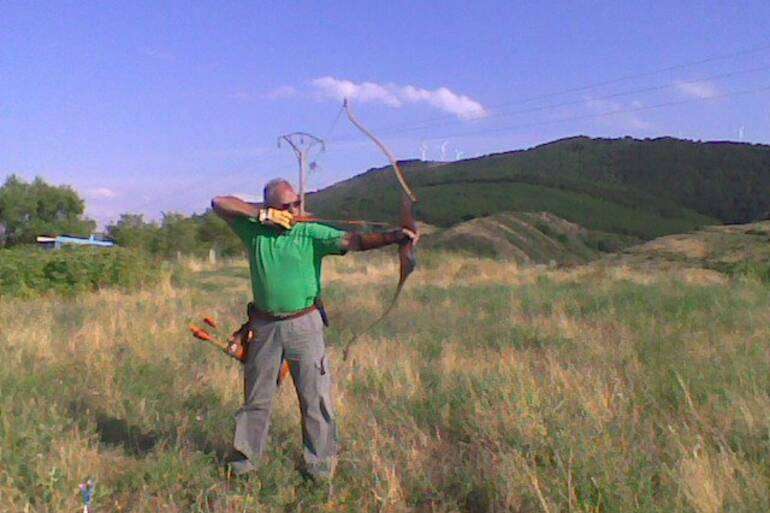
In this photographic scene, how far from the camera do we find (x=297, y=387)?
18.0 ft

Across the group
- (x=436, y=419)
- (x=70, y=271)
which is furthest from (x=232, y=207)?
(x=70, y=271)

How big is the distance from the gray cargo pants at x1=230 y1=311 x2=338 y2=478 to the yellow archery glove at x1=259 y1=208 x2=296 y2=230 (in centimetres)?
60

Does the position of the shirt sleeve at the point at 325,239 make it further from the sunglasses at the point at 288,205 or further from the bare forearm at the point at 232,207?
the bare forearm at the point at 232,207

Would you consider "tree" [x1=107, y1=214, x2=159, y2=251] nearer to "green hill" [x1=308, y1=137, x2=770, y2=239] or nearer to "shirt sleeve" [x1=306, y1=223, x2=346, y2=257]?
"green hill" [x1=308, y1=137, x2=770, y2=239]

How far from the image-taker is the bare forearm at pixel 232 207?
543 cm

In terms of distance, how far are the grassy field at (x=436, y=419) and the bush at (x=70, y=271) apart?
7244 mm

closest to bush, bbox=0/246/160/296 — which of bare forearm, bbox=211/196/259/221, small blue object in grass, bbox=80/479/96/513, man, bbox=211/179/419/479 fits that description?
bare forearm, bbox=211/196/259/221

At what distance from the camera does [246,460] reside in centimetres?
543

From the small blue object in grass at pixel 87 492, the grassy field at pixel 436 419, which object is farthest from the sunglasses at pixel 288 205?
the small blue object in grass at pixel 87 492

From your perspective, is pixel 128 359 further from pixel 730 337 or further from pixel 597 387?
pixel 730 337

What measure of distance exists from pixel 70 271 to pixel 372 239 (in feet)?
49.1

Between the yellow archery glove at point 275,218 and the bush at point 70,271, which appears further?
the bush at point 70,271

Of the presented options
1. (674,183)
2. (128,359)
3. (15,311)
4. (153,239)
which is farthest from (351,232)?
(674,183)

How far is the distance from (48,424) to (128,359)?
2496mm
